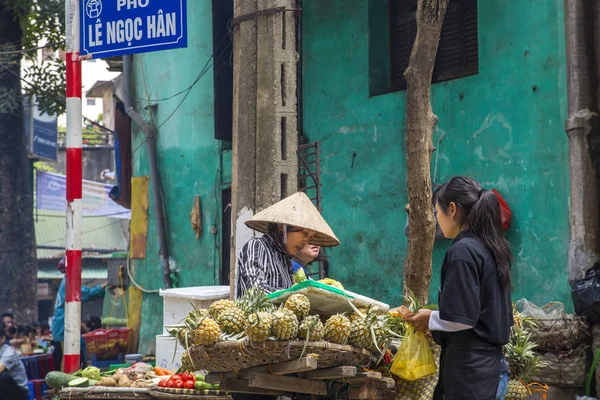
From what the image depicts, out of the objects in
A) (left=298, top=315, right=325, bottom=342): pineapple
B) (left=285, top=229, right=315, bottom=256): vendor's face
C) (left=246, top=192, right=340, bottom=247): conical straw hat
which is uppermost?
(left=246, top=192, right=340, bottom=247): conical straw hat

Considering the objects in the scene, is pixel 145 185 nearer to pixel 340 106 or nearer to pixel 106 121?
pixel 340 106

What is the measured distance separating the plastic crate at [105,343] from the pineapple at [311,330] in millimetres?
8971

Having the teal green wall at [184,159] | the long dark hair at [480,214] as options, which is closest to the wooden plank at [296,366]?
the long dark hair at [480,214]

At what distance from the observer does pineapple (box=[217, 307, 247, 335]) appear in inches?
178

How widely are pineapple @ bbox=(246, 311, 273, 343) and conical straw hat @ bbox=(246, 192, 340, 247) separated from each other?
46.7 inches

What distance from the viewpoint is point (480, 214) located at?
13.4 feet

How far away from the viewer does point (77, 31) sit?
727 cm

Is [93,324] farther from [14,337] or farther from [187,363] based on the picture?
[187,363]

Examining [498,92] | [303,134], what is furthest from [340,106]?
[498,92]

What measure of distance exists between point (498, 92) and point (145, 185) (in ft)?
26.0

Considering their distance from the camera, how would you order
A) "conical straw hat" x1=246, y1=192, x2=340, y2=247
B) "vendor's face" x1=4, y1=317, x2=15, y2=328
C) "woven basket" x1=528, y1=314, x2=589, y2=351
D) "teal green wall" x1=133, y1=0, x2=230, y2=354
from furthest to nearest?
1. "vendor's face" x1=4, y1=317, x2=15, y2=328
2. "teal green wall" x1=133, y1=0, x2=230, y2=354
3. "woven basket" x1=528, y1=314, x2=589, y2=351
4. "conical straw hat" x1=246, y1=192, x2=340, y2=247

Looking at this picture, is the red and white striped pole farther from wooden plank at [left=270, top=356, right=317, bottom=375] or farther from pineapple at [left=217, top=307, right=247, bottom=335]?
wooden plank at [left=270, top=356, right=317, bottom=375]

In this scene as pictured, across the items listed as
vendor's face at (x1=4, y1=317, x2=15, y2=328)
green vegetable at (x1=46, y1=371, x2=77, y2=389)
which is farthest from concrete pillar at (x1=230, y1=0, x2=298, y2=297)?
vendor's face at (x1=4, y1=317, x2=15, y2=328)

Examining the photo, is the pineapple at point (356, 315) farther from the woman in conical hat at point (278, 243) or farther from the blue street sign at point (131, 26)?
the blue street sign at point (131, 26)
